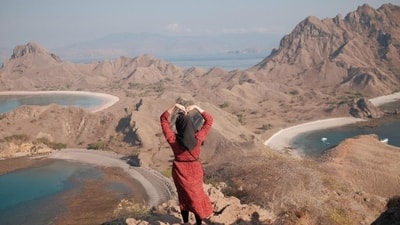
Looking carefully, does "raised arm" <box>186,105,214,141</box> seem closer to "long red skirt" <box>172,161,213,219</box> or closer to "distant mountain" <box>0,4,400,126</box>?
"long red skirt" <box>172,161,213,219</box>

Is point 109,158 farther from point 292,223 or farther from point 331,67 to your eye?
point 331,67

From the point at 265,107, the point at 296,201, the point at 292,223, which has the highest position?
the point at 292,223

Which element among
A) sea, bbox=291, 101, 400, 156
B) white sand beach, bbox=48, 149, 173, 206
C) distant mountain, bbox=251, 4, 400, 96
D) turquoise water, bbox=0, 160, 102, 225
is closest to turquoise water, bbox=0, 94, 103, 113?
distant mountain, bbox=251, 4, 400, 96

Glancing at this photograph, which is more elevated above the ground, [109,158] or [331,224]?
[331,224]

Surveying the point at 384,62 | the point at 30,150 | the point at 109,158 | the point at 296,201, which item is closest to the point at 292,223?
the point at 296,201

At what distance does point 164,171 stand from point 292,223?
3579cm

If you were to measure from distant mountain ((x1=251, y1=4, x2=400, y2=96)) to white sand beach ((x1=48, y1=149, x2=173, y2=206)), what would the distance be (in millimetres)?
71387

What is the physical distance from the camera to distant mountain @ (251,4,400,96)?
109 meters

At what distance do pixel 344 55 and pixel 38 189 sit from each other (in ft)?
348

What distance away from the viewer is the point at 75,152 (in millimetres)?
54125

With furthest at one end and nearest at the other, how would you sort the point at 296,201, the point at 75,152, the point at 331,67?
the point at 331,67 → the point at 75,152 → the point at 296,201

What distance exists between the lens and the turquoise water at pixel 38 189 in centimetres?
3425

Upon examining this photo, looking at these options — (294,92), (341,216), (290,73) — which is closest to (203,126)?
(341,216)

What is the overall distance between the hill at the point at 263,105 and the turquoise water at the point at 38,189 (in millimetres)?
7743
